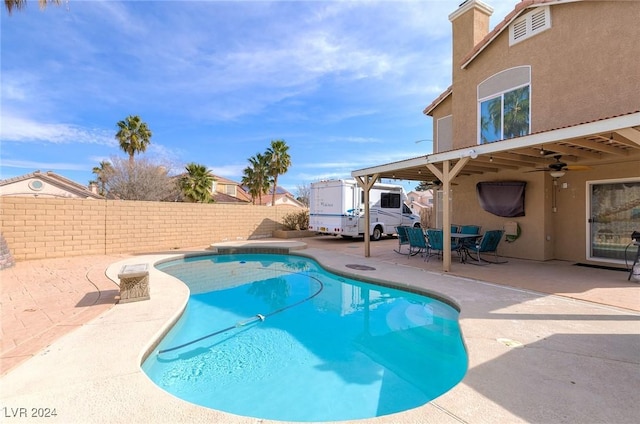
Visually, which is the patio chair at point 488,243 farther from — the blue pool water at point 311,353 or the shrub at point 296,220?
the shrub at point 296,220

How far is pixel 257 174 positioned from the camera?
29141mm

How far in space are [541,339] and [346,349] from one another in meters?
2.37

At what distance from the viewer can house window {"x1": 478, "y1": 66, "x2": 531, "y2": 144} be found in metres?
8.62

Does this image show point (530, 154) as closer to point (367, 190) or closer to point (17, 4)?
point (367, 190)

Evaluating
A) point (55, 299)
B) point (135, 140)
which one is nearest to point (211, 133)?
point (135, 140)

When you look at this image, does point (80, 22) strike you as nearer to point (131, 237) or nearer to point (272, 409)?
point (131, 237)

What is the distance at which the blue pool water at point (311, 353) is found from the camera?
3.13 meters

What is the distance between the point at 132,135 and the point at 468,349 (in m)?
29.3

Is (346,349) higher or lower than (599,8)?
lower

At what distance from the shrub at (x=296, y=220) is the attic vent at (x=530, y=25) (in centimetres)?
1227

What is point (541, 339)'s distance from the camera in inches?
144

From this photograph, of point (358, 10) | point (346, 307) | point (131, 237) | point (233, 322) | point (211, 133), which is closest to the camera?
point (233, 322)

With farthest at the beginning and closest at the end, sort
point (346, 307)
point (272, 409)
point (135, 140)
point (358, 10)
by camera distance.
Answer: point (135, 140)
point (358, 10)
point (346, 307)
point (272, 409)

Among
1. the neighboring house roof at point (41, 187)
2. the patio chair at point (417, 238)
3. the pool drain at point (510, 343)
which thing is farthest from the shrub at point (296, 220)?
the neighboring house roof at point (41, 187)
